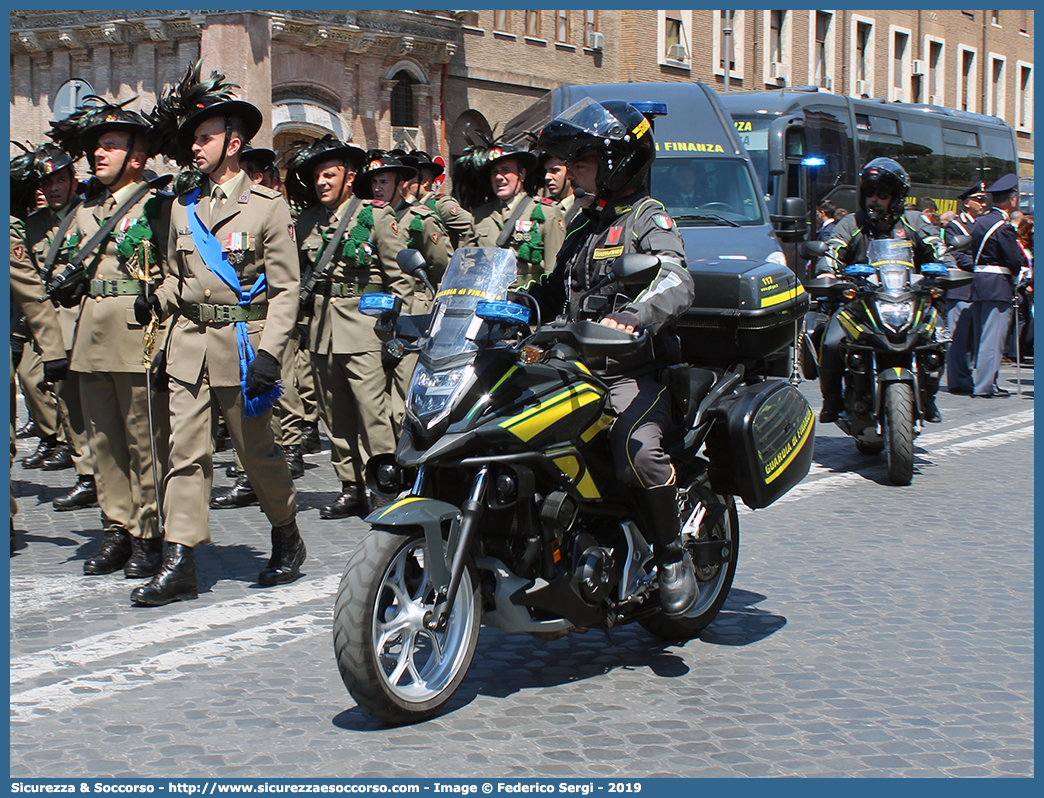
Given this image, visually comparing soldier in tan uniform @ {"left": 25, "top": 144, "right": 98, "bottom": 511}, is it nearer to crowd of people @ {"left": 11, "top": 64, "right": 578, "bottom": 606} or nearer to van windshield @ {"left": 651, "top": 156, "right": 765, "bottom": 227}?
crowd of people @ {"left": 11, "top": 64, "right": 578, "bottom": 606}

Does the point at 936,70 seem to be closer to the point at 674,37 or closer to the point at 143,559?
the point at 674,37

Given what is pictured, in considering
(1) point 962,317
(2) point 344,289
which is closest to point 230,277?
(2) point 344,289

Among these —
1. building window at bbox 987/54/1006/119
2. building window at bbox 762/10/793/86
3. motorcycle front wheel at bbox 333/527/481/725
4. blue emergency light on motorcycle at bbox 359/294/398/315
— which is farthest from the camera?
building window at bbox 987/54/1006/119

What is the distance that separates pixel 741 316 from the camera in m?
5.65

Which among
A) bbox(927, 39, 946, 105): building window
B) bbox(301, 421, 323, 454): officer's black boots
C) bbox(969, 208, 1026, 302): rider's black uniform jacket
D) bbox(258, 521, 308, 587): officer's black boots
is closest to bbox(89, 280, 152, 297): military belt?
bbox(258, 521, 308, 587): officer's black boots

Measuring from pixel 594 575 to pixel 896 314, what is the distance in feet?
17.2

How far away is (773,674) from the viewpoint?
4.73 meters

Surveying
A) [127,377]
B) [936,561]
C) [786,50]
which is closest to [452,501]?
[127,377]

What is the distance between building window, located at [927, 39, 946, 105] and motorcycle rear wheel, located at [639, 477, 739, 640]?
4715cm

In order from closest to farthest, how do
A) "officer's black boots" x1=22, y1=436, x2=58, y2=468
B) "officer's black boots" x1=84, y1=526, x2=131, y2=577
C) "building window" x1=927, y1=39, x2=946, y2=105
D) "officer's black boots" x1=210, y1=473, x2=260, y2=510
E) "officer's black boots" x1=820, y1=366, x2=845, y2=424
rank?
"officer's black boots" x1=84, y1=526, x2=131, y2=577 < "officer's black boots" x1=210, y1=473, x2=260, y2=510 < "officer's black boots" x1=820, y1=366, x2=845, y2=424 < "officer's black boots" x1=22, y1=436, x2=58, y2=468 < "building window" x1=927, y1=39, x2=946, y2=105

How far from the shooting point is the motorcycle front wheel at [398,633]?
3.97m

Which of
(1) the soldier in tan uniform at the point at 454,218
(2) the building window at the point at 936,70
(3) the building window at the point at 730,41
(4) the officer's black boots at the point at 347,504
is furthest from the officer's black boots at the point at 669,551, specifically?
(2) the building window at the point at 936,70

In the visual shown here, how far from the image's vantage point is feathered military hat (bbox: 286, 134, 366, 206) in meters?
8.38

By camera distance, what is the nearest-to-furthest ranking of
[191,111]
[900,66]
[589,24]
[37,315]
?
[191,111] < [37,315] < [589,24] < [900,66]
